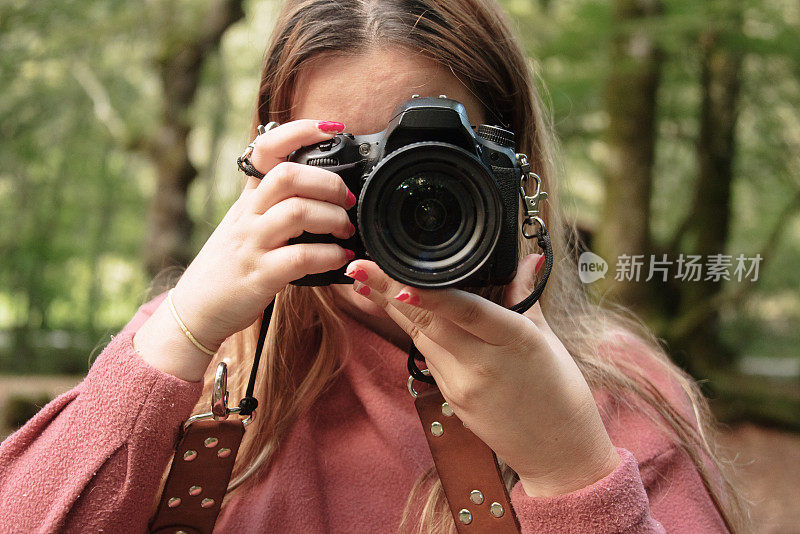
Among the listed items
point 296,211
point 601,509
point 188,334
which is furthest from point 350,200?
point 601,509

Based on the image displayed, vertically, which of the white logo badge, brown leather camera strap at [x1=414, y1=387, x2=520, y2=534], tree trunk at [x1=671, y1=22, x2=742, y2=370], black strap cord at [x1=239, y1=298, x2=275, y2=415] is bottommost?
tree trunk at [x1=671, y1=22, x2=742, y2=370]

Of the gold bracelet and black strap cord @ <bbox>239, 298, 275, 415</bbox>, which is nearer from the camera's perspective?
the gold bracelet

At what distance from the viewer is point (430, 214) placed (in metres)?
1.09

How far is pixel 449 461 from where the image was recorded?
4.16 ft

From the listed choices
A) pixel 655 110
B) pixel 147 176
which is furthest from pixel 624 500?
pixel 147 176

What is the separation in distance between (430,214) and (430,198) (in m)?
0.03

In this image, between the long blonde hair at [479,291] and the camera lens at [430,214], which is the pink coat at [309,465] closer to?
the long blonde hair at [479,291]

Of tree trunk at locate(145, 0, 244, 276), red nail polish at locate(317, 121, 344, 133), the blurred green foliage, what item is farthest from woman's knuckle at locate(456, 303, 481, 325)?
tree trunk at locate(145, 0, 244, 276)

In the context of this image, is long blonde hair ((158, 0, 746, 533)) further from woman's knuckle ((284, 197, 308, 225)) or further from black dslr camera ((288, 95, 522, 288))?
woman's knuckle ((284, 197, 308, 225))

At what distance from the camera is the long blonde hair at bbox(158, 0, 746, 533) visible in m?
1.33

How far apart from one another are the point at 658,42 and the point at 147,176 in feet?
29.3

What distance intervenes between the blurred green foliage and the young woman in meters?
0.49

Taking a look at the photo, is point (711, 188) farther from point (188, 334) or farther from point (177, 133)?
point (188, 334)

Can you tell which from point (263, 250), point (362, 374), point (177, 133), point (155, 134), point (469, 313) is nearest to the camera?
point (469, 313)
